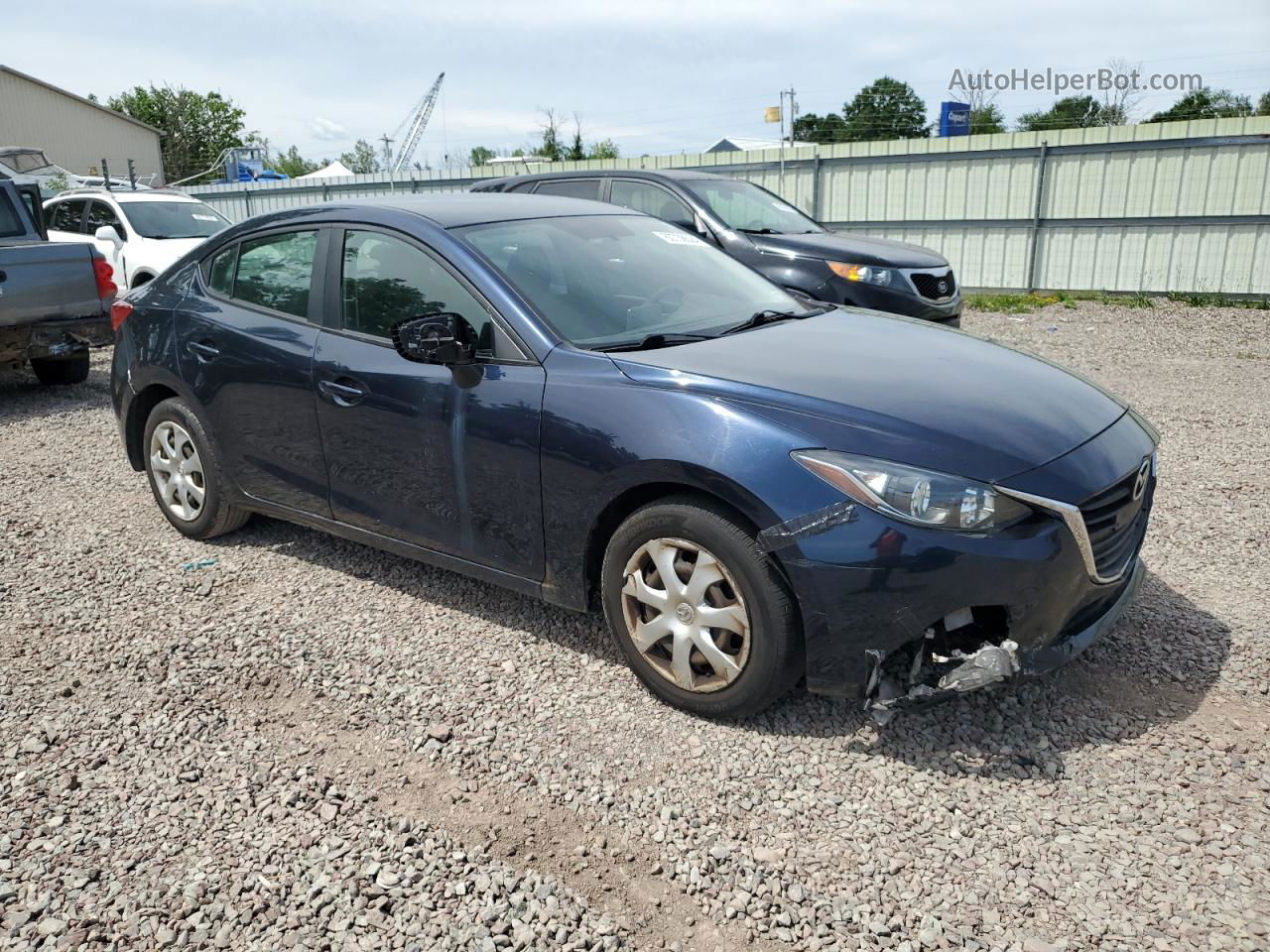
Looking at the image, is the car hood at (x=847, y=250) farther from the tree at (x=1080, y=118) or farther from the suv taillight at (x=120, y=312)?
the tree at (x=1080, y=118)

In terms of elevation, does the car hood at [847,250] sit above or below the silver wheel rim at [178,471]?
above

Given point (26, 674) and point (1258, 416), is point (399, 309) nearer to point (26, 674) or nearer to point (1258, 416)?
point (26, 674)

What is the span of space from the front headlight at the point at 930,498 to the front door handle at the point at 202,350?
10.3ft

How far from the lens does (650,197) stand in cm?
A: 926

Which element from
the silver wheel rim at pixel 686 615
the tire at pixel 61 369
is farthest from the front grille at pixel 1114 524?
the tire at pixel 61 369

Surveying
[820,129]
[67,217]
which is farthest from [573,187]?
[820,129]

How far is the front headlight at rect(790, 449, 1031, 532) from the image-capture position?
9.47 ft

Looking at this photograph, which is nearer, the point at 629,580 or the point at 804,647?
the point at 804,647

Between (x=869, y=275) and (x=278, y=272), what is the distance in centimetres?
529

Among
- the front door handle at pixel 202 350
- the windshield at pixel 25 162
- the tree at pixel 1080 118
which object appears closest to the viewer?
the front door handle at pixel 202 350

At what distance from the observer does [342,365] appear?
163 inches

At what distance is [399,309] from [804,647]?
83.5 inches

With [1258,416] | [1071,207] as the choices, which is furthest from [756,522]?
[1071,207]

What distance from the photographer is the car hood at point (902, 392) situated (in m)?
3.00
